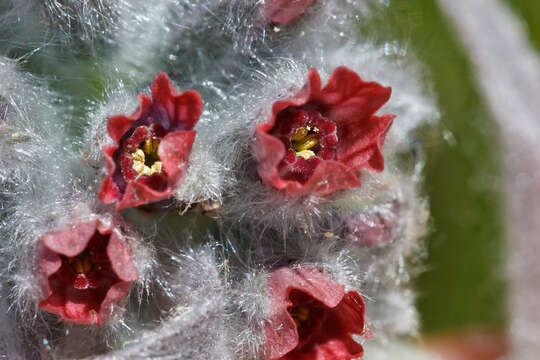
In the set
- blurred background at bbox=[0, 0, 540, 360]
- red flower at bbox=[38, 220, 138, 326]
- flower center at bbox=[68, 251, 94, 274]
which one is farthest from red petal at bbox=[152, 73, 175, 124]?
blurred background at bbox=[0, 0, 540, 360]

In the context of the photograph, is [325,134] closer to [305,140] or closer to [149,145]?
[305,140]

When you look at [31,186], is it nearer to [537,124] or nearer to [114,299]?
A: [114,299]

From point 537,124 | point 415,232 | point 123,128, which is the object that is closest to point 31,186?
point 123,128

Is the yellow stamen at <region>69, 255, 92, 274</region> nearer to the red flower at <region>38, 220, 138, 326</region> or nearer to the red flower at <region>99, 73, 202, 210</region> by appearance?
the red flower at <region>38, 220, 138, 326</region>

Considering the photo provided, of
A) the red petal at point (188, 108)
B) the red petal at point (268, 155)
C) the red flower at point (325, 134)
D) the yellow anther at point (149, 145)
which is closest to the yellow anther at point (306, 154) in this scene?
the red flower at point (325, 134)

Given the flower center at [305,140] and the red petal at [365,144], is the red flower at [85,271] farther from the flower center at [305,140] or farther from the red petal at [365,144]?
the red petal at [365,144]
